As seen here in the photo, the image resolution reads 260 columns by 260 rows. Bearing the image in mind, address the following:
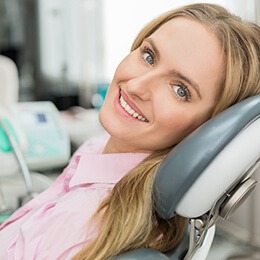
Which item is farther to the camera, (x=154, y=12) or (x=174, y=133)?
(x=154, y=12)

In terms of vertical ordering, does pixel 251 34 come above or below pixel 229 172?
above

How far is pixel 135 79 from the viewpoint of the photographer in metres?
1.03

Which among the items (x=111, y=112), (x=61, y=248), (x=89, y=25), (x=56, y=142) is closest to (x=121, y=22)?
(x=89, y=25)

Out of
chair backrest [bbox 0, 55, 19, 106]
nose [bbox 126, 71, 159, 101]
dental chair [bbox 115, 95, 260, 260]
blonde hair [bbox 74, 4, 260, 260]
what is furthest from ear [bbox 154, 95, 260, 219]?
chair backrest [bbox 0, 55, 19, 106]

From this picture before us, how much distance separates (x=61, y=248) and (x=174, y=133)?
301 millimetres

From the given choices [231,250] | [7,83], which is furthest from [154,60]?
[7,83]

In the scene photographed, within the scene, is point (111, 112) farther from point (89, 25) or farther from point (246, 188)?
point (89, 25)

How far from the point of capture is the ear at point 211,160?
804mm

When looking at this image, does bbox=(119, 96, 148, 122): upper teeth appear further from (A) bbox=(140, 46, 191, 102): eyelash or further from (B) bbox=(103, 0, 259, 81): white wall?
(B) bbox=(103, 0, 259, 81): white wall

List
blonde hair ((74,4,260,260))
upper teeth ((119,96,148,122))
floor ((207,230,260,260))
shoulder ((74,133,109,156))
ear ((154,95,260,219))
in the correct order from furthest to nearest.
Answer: floor ((207,230,260,260))
shoulder ((74,133,109,156))
upper teeth ((119,96,148,122))
blonde hair ((74,4,260,260))
ear ((154,95,260,219))

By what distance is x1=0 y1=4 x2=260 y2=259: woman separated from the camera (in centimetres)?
93

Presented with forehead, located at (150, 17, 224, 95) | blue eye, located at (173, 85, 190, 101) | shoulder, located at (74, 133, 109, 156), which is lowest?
shoulder, located at (74, 133, 109, 156)

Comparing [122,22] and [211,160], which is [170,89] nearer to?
[211,160]

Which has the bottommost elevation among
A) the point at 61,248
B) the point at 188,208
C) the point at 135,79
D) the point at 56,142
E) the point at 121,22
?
the point at 56,142
